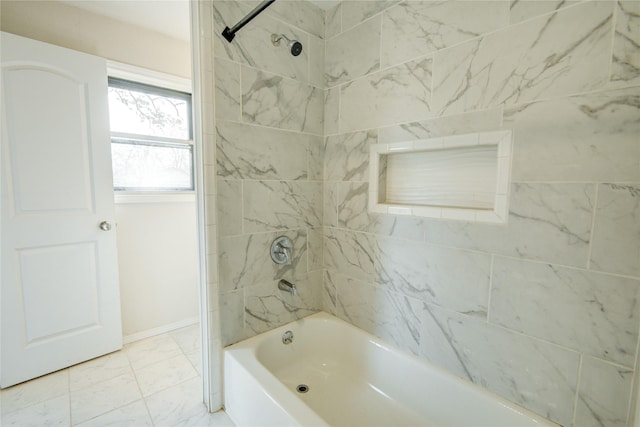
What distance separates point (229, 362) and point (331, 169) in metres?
1.26

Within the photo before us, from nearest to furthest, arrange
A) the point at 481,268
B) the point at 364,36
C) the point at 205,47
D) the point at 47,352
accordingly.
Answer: the point at 481,268 → the point at 205,47 → the point at 364,36 → the point at 47,352

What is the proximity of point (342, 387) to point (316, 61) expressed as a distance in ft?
6.59

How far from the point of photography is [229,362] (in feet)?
4.78

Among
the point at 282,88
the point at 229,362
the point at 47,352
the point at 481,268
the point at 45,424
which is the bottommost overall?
the point at 45,424

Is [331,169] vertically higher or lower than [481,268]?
higher

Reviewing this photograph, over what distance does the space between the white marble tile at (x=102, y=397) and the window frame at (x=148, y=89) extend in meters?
1.29

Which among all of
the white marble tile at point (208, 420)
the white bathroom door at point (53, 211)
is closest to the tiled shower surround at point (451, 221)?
the white marble tile at point (208, 420)

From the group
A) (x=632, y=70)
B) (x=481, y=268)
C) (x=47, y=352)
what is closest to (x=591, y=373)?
(x=481, y=268)

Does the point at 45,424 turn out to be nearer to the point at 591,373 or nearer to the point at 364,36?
the point at 591,373

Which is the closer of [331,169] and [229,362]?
[229,362]

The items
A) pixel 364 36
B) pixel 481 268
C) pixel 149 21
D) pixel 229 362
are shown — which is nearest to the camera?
pixel 481 268

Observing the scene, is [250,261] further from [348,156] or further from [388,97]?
[388,97]

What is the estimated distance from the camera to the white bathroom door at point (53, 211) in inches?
63.8

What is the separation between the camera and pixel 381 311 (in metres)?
1.61
